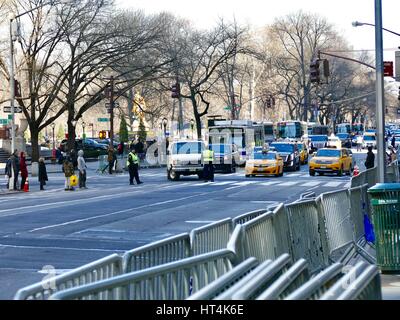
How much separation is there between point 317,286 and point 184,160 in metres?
41.2

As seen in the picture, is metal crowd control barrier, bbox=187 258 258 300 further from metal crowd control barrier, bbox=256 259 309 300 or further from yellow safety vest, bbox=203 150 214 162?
yellow safety vest, bbox=203 150 214 162

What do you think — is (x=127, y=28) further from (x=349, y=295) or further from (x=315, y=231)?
(x=349, y=295)

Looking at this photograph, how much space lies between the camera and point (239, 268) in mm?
6402

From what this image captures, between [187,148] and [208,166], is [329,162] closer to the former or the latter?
[187,148]

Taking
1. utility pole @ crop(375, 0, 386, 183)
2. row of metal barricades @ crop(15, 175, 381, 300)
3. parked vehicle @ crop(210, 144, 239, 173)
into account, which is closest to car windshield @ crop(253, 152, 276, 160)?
parked vehicle @ crop(210, 144, 239, 173)

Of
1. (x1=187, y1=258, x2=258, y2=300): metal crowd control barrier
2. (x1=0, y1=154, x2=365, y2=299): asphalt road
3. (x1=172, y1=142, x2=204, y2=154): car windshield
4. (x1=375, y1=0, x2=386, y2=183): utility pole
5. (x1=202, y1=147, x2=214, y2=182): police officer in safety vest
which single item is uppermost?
(x1=375, y1=0, x2=386, y2=183): utility pole

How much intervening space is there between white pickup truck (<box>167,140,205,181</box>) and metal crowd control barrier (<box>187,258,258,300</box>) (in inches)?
1575

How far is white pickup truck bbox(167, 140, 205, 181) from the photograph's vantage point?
46.9 m

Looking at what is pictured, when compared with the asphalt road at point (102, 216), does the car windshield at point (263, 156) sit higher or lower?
higher

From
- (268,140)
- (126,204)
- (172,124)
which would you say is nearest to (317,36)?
(172,124)

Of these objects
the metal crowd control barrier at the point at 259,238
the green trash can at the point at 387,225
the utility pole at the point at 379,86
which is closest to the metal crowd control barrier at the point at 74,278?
the metal crowd control barrier at the point at 259,238

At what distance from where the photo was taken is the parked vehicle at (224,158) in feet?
182

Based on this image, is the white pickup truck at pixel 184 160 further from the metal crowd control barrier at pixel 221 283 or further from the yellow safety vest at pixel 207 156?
the metal crowd control barrier at pixel 221 283

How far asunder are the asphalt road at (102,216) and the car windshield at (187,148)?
376 centimetres
